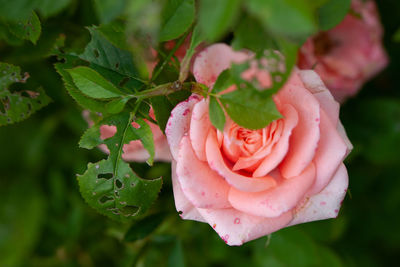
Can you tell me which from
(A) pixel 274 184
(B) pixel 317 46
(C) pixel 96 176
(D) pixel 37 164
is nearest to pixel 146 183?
(C) pixel 96 176

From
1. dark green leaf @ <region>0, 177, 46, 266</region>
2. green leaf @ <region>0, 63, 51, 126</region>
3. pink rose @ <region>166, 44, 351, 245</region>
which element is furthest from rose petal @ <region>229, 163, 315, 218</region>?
dark green leaf @ <region>0, 177, 46, 266</region>

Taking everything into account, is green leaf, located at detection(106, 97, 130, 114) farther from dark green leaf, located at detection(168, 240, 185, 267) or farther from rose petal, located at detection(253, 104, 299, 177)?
dark green leaf, located at detection(168, 240, 185, 267)

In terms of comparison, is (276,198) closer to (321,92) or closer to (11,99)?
(321,92)

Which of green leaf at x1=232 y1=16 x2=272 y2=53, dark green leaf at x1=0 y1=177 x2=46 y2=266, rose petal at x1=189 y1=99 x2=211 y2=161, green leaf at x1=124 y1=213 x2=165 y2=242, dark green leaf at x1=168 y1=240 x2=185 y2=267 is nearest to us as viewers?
green leaf at x1=232 y1=16 x2=272 y2=53

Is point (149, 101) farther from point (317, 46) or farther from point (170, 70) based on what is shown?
point (317, 46)

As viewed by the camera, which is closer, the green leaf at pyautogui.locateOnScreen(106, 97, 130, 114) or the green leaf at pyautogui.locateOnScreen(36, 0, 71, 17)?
the green leaf at pyautogui.locateOnScreen(36, 0, 71, 17)

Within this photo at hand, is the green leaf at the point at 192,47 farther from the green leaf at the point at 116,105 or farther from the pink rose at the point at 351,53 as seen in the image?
the pink rose at the point at 351,53

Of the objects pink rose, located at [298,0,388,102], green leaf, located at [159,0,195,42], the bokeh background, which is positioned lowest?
the bokeh background

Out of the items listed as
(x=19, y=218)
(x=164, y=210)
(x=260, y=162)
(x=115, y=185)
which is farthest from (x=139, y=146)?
(x=19, y=218)

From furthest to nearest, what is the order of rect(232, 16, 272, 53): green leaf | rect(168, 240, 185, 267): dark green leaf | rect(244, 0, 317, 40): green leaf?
rect(168, 240, 185, 267): dark green leaf < rect(232, 16, 272, 53): green leaf < rect(244, 0, 317, 40): green leaf
